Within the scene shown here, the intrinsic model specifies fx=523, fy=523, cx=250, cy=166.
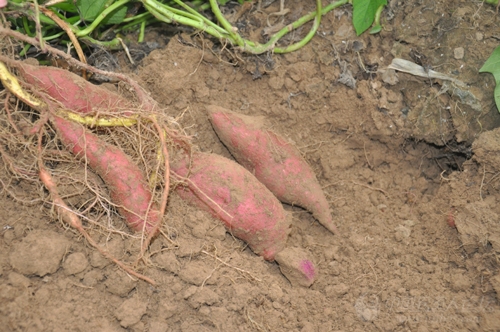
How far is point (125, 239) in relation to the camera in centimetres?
127

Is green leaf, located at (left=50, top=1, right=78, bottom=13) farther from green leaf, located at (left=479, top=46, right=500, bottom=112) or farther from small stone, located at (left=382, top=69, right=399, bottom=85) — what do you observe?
green leaf, located at (left=479, top=46, right=500, bottom=112)

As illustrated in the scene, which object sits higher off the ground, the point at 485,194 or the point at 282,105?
the point at 282,105

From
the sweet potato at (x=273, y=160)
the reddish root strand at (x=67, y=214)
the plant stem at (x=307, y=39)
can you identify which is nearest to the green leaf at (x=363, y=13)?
the plant stem at (x=307, y=39)

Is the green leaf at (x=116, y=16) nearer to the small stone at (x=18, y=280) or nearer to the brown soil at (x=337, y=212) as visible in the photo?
the brown soil at (x=337, y=212)

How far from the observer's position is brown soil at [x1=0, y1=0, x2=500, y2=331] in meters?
1.20

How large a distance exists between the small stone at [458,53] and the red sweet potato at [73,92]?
95cm

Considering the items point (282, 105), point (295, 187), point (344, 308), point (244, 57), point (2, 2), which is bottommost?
point (344, 308)

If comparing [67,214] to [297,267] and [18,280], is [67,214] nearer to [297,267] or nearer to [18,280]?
[18,280]

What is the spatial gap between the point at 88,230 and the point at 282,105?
0.68 m

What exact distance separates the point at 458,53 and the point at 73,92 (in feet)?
3.62

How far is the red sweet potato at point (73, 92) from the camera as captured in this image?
51.0 inches

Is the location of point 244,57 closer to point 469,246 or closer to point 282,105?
point 282,105

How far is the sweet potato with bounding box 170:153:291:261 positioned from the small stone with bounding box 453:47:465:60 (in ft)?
2.35

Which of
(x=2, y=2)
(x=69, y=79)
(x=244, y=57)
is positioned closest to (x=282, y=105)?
(x=244, y=57)
